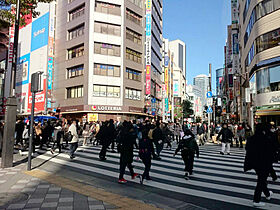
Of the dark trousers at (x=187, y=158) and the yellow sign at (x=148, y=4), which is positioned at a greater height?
the yellow sign at (x=148, y=4)

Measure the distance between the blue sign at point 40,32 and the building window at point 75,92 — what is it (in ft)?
32.6

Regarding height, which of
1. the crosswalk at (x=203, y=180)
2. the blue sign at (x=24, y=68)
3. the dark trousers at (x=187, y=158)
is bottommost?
the crosswalk at (x=203, y=180)

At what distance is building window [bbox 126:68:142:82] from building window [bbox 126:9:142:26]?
8.31 meters

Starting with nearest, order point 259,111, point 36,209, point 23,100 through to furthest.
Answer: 1. point 36,209
2. point 259,111
3. point 23,100

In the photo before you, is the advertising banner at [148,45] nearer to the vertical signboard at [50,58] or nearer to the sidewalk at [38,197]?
the vertical signboard at [50,58]

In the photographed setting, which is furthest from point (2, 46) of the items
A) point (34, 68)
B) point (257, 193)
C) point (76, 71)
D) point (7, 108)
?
point (257, 193)

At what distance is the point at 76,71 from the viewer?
3431 cm

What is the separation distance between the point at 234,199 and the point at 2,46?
52388mm

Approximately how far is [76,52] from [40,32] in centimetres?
1027

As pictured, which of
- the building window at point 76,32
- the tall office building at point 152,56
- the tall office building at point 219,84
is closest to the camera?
the building window at point 76,32

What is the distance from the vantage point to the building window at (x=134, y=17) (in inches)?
1400

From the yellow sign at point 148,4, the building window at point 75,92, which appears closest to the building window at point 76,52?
the building window at point 75,92

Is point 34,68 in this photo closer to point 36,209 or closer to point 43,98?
point 43,98

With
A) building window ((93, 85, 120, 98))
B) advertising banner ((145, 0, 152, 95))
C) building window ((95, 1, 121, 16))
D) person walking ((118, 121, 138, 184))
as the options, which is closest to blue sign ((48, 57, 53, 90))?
building window ((93, 85, 120, 98))
